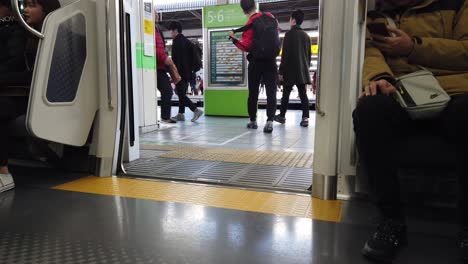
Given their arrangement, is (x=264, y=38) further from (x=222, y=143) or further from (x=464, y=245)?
(x=464, y=245)

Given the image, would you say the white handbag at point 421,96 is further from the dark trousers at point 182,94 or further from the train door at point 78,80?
the dark trousers at point 182,94

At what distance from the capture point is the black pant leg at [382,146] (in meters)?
1.37

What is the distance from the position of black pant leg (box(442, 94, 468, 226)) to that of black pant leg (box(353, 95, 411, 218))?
18 cm

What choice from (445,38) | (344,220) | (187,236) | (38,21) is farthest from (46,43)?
(445,38)

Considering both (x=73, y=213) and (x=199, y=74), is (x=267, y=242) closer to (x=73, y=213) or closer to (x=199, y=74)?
(x=73, y=213)

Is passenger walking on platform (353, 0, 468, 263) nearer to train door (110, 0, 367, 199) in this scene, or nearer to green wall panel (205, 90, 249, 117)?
train door (110, 0, 367, 199)

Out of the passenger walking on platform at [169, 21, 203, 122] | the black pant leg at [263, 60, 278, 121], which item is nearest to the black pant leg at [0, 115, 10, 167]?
the black pant leg at [263, 60, 278, 121]

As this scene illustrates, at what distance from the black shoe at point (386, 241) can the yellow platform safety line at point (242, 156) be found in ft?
4.46

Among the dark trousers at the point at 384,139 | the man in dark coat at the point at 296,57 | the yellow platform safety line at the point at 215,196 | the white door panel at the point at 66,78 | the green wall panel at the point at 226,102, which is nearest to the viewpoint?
the dark trousers at the point at 384,139

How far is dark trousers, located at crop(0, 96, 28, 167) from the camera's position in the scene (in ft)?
7.14

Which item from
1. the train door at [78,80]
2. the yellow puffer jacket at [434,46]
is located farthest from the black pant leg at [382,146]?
the train door at [78,80]

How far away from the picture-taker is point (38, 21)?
2.38 m

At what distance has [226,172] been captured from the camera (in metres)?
2.60

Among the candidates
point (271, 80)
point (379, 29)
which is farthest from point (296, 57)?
point (379, 29)
